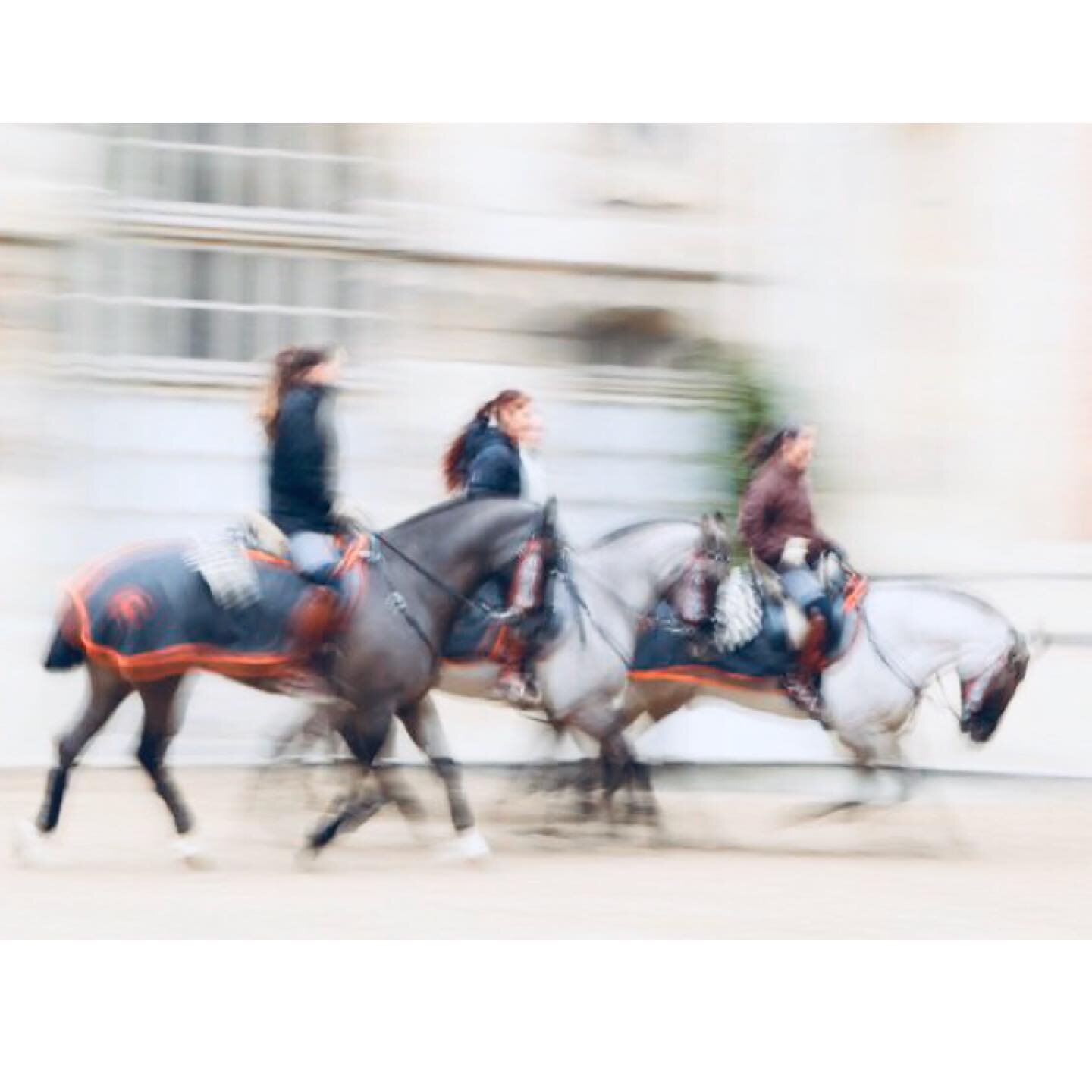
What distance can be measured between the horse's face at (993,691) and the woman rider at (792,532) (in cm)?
75

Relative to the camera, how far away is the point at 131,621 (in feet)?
30.4

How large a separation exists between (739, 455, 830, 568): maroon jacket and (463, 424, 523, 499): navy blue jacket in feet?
3.89

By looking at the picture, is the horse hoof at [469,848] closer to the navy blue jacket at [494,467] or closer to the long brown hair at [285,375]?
the navy blue jacket at [494,467]

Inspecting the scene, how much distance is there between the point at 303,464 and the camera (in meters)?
9.53

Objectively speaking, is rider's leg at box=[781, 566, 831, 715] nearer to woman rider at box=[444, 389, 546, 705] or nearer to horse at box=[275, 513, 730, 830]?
horse at box=[275, 513, 730, 830]

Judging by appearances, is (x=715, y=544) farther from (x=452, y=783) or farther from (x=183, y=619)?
(x=183, y=619)

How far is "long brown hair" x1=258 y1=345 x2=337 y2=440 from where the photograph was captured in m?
9.61

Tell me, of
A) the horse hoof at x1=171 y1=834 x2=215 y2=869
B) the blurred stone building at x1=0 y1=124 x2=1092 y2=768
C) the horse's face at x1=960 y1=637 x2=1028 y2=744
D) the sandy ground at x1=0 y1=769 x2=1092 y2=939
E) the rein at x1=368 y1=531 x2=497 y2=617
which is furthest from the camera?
the blurred stone building at x1=0 y1=124 x2=1092 y2=768

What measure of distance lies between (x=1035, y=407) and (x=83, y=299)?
6235mm

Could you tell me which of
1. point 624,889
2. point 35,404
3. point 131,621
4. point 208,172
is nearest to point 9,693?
point 35,404

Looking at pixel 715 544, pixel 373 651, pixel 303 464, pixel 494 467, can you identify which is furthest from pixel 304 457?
pixel 715 544

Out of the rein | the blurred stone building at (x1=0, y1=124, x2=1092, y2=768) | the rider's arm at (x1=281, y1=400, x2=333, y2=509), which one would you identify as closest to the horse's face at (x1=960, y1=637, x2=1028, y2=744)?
the rein

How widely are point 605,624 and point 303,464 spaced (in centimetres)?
180

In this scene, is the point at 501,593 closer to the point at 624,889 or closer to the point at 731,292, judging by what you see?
the point at 624,889
